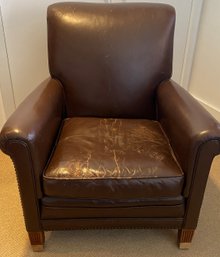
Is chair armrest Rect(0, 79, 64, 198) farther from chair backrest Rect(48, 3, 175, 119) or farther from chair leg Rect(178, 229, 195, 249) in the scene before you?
chair leg Rect(178, 229, 195, 249)

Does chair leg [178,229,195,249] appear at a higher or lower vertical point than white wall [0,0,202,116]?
lower

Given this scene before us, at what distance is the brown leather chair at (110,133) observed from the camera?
1037 mm

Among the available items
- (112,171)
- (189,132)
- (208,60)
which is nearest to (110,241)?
(112,171)

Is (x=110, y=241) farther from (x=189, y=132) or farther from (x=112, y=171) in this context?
(x=189, y=132)

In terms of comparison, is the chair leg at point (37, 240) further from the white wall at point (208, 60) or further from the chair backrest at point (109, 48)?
the white wall at point (208, 60)

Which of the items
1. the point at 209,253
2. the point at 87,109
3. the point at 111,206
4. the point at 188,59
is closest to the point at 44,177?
the point at 111,206

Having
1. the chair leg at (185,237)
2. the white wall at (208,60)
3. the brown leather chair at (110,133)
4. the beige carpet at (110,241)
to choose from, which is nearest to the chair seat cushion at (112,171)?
the brown leather chair at (110,133)

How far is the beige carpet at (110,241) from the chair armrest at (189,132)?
0.35m

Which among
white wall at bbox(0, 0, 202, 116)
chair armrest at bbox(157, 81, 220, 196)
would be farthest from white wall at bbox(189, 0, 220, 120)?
chair armrest at bbox(157, 81, 220, 196)

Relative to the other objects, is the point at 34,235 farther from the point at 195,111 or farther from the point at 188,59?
the point at 188,59

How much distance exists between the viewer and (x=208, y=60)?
204 cm

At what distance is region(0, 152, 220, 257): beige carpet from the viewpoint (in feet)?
4.03

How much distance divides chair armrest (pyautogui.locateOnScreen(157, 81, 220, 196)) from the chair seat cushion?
5 cm

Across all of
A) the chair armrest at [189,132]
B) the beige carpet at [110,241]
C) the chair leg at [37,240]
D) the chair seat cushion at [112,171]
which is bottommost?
the beige carpet at [110,241]
